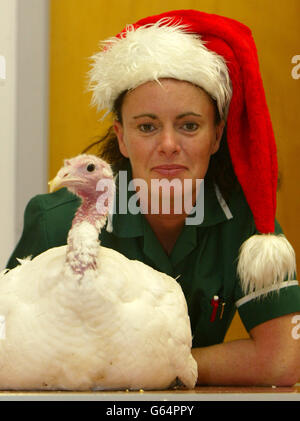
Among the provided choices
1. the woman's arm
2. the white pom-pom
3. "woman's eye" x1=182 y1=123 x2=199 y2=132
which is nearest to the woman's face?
"woman's eye" x1=182 y1=123 x2=199 y2=132

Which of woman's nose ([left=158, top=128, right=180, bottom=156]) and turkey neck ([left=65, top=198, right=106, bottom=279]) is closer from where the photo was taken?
turkey neck ([left=65, top=198, right=106, bottom=279])

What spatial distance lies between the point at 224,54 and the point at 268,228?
29cm

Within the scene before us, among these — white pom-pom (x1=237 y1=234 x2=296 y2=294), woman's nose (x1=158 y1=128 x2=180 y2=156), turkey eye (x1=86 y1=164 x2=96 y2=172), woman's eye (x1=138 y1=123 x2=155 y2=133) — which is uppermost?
woman's eye (x1=138 y1=123 x2=155 y2=133)

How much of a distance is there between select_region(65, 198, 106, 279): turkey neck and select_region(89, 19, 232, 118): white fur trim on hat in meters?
0.26

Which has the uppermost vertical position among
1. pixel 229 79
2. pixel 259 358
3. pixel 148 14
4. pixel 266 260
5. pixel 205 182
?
pixel 148 14

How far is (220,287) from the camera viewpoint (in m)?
1.18

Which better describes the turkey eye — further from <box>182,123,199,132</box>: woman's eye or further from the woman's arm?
the woman's arm

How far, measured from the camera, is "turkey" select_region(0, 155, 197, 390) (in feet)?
2.81

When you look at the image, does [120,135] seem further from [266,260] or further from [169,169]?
[266,260]

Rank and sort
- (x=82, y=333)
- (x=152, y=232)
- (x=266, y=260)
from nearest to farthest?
(x=82, y=333)
(x=266, y=260)
(x=152, y=232)

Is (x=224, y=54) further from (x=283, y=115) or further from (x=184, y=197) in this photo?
(x=184, y=197)

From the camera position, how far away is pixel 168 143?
1082 mm

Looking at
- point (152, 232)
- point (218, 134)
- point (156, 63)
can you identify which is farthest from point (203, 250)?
point (156, 63)

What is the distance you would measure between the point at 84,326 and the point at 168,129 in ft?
1.19
